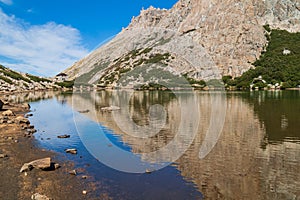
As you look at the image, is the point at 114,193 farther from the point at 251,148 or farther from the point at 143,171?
the point at 251,148

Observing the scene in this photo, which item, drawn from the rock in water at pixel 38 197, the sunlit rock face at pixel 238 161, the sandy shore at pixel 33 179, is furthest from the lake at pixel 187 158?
the rock in water at pixel 38 197

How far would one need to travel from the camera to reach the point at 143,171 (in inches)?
899

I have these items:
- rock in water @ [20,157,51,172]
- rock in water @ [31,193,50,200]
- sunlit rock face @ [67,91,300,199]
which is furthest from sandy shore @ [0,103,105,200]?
sunlit rock face @ [67,91,300,199]

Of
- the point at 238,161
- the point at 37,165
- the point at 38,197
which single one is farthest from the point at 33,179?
the point at 238,161

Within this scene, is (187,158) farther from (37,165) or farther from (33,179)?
(33,179)

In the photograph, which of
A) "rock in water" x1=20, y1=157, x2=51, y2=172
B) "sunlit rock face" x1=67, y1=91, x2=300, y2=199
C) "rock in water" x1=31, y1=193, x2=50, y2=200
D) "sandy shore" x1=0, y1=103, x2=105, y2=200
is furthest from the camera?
"rock in water" x1=20, y1=157, x2=51, y2=172

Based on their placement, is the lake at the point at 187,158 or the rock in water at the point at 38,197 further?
the lake at the point at 187,158

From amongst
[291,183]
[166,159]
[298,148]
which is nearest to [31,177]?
[166,159]

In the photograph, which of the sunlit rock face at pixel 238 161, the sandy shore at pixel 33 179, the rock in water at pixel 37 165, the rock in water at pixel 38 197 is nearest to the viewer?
the rock in water at pixel 38 197

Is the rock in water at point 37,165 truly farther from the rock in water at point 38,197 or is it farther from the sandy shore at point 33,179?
the rock in water at point 38,197

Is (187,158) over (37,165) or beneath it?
beneath

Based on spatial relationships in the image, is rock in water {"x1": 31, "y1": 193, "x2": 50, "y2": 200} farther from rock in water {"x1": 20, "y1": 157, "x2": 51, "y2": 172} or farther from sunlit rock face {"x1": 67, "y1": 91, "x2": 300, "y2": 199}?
sunlit rock face {"x1": 67, "y1": 91, "x2": 300, "y2": 199}

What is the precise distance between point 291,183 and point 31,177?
2042 centimetres

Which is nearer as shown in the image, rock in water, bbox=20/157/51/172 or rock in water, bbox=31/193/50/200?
rock in water, bbox=31/193/50/200
